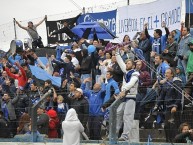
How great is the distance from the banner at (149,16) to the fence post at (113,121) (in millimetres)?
5233

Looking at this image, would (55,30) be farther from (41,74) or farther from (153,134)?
(153,134)

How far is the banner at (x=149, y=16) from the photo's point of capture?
61.3 ft

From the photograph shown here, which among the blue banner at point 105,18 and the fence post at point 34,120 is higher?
the blue banner at point 105,18

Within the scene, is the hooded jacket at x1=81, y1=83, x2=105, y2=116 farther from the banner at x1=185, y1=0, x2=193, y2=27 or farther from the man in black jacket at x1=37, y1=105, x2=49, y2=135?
the banner at x1=185, y1=0, x2=193, y2=27

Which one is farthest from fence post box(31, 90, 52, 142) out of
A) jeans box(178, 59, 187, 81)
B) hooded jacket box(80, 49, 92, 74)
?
jeans box(178, 59, 187, 81)

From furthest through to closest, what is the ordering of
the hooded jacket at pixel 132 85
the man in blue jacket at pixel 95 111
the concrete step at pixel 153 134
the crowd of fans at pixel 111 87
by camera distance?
the man in blue jacket at pixel 95 111 → the concrete step at pixel 153 134 → the crowd of fans at pixel 111 87 → the hooded jacket at pixel 132 85

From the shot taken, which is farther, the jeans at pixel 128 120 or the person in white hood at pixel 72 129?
the person in white hood at pixel 72 129

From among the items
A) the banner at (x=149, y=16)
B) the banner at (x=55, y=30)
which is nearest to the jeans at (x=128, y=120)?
the banner at (x=149, y=16)

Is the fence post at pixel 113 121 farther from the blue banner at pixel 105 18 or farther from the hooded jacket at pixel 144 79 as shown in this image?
the blue banner at pixel 105 18

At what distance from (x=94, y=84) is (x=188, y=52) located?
2.72 meters

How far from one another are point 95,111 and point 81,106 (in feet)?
1.15

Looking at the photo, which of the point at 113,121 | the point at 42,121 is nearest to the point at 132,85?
the point at 113,121

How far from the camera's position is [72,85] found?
16375 millimetres

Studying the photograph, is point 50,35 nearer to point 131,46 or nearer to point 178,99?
point 131,46
